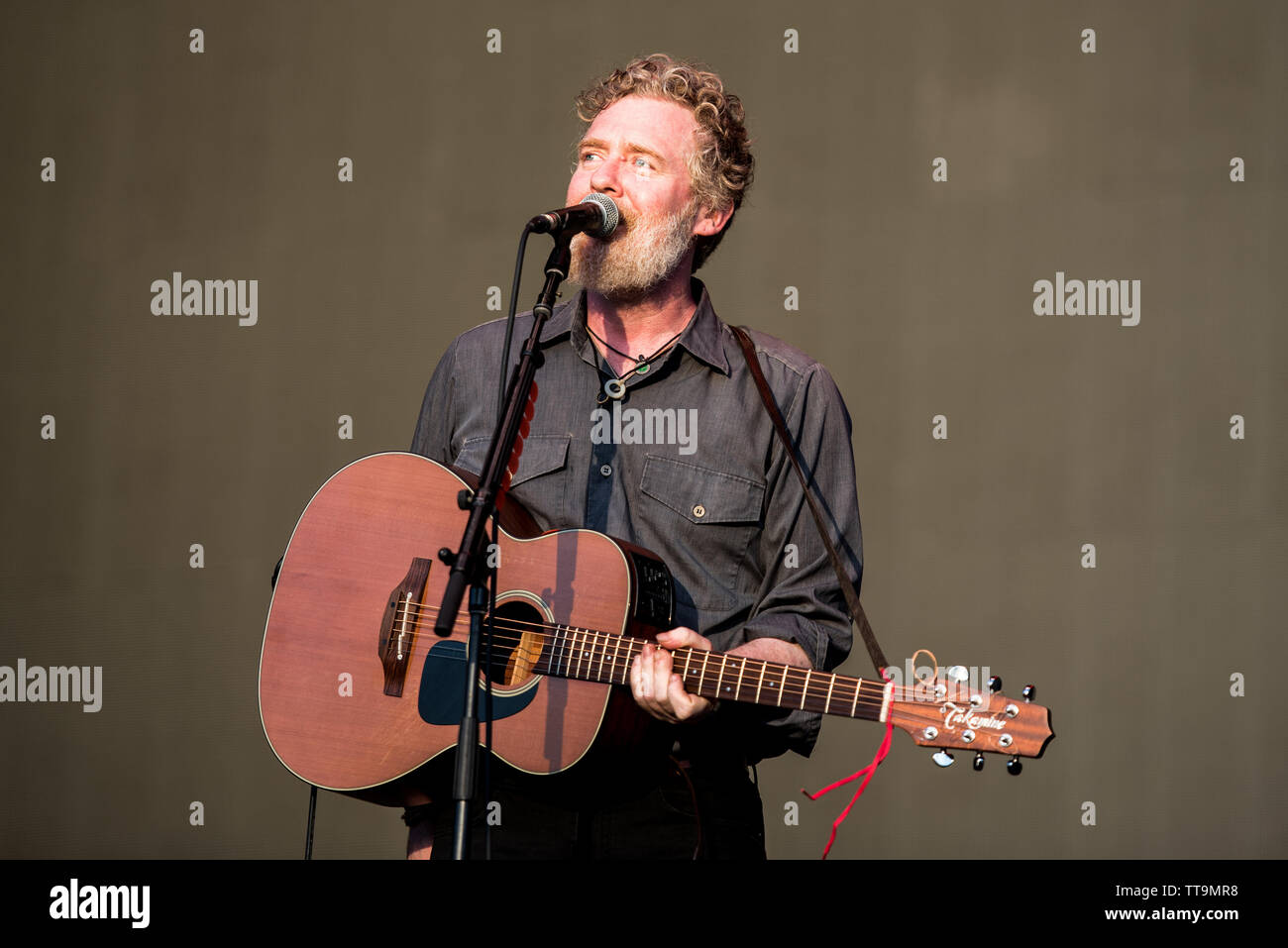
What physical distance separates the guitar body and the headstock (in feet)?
1.83

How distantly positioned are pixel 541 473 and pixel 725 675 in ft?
2.60

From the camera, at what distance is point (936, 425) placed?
199 inches

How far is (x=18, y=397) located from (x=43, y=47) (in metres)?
1.43

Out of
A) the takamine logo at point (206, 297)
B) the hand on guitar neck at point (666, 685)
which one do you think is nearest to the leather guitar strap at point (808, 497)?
the hand on guitar neck at point (666, 685)

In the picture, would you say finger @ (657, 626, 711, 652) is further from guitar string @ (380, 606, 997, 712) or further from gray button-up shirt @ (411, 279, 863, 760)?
gray button-up shirt @ (411, 279, 863, 760)

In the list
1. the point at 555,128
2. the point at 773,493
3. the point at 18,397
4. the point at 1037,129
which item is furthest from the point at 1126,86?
the point at 18,397

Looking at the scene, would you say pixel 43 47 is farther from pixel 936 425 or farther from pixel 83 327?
pixel 936 425

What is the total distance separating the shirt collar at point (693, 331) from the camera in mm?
3172

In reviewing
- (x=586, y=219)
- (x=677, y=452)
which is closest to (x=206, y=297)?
(x=677, y=452)

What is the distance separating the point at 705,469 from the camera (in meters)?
3.04

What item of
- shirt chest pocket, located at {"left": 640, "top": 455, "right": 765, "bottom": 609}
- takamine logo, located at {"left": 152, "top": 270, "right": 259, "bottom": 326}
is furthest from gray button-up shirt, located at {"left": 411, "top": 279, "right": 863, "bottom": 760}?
takamine logo, located at {"left": 152, "top": 270, "right": 259, "bottom": 326}

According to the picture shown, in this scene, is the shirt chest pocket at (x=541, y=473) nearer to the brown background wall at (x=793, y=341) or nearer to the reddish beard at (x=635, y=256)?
the reddish beard at (x=635, y=256)
